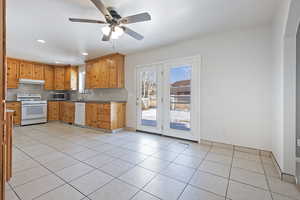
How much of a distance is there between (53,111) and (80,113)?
1788 mm

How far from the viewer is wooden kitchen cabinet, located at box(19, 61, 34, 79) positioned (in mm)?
5207

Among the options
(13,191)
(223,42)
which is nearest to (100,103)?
(13,191)

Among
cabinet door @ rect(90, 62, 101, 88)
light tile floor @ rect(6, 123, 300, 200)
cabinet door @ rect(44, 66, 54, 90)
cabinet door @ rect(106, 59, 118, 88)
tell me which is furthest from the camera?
cabinet door @ rect(44, 66, 54, 90)

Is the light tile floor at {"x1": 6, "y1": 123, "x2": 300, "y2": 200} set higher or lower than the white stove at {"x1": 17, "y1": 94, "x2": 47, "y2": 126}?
lower

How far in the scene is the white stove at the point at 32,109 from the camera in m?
4.95

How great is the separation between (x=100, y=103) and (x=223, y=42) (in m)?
3.64

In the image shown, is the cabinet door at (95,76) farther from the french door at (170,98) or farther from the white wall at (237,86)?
the white wall at (237,86)

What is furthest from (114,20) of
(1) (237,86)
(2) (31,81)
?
(2) (31,81)

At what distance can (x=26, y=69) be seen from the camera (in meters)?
A: 5.30

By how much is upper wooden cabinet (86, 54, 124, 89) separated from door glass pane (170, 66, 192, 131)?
68.2 inches

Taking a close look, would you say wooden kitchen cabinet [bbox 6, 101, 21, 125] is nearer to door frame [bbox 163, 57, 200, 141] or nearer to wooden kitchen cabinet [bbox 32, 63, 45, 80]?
wooden kitchen cabinet [bbox 32, 63, 45, 80]

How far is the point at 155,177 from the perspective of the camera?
187 cm

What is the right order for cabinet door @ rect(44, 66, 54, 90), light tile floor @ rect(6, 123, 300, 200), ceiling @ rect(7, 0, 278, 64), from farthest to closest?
cabinet door @ rect(44, 66, 54, 90), ceiling @ rect(7, 0, 278, 64), light tile floor @ rect(6, 123, 300, 200)

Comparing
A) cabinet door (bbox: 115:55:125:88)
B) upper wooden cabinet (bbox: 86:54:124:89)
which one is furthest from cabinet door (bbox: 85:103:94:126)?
cabinet door (bbox: 115:55:125:88)
